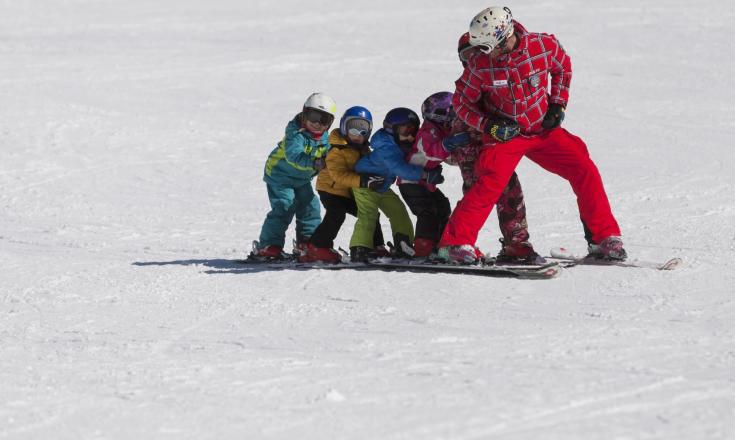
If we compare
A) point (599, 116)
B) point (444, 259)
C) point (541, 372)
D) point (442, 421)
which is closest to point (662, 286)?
point (444, 259)

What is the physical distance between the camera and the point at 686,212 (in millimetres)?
10898

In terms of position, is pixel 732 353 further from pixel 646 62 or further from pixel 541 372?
pixel 646 62

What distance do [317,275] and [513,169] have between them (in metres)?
1.69

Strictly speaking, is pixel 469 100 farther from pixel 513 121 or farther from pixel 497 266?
pixel 497 266

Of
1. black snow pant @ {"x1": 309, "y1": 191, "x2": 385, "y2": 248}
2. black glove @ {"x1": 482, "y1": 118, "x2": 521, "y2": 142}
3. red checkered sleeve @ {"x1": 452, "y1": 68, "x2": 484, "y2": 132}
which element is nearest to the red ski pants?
black glove @ {"x1": 482, "y1": 118, "x2": 521, "y2": 142}

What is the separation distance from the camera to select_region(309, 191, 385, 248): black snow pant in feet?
29.6

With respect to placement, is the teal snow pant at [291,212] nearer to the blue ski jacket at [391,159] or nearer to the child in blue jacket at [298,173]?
the child in blue jacket at [298,173]

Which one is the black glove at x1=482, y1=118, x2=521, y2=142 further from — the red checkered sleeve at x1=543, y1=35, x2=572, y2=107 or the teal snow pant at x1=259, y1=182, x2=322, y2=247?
the teal snow pant at x1=259, y1=182, x2=322, y2=247

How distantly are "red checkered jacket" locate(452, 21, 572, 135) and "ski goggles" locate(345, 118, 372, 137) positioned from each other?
2.82 feet

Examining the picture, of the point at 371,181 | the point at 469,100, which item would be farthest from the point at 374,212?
the point at 469,100

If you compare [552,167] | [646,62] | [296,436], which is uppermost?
[646,62]

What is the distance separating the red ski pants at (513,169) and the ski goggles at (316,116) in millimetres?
1420

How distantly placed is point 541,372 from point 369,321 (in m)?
1.61

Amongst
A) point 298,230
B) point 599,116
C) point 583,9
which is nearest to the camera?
point 298,230
